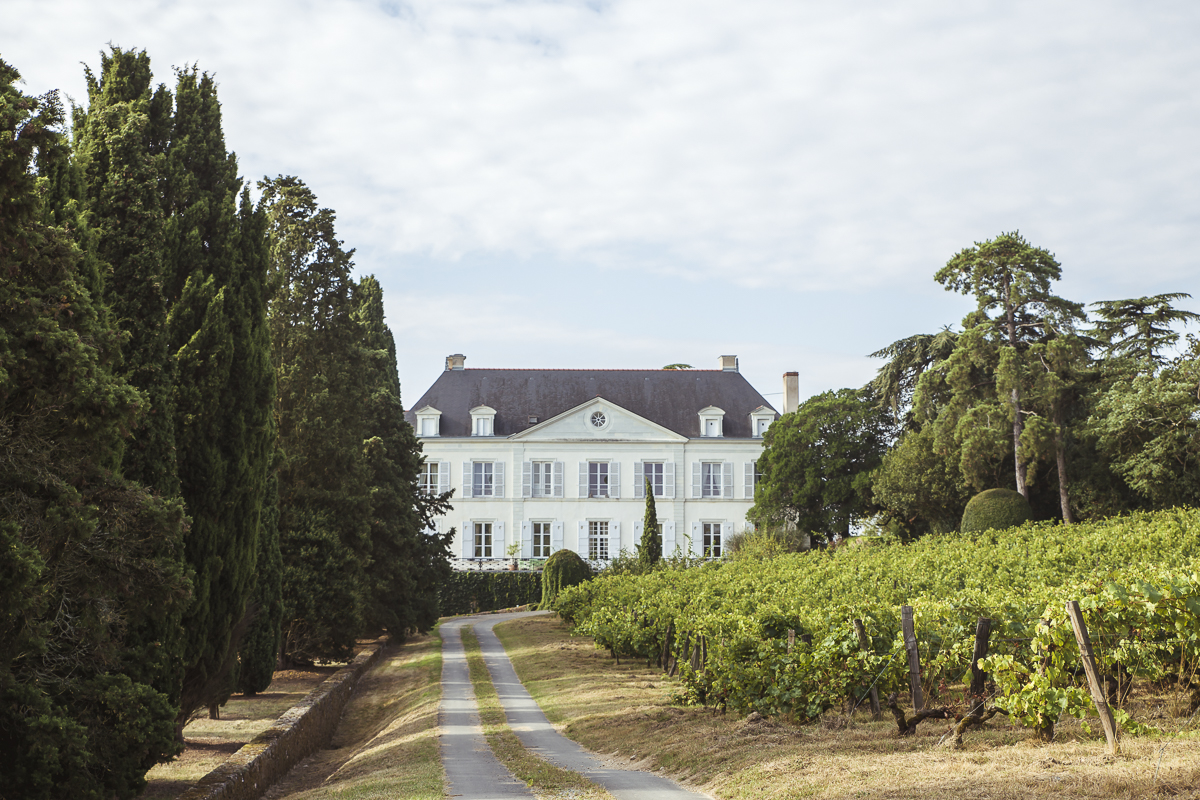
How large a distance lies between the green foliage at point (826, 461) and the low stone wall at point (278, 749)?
1035 inches

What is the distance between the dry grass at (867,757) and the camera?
231 inches

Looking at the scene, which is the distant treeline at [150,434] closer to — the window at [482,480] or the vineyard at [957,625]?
the vineyard at [957,625]

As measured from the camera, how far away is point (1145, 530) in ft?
51.0

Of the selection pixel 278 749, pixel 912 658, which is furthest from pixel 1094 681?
pixel 278 749

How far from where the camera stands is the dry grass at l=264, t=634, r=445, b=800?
8.45 m

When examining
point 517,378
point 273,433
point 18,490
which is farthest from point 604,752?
point 517,378

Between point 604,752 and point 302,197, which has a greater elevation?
point 302,197

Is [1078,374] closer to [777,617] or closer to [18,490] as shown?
[777,617]

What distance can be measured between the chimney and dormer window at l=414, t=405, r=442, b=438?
1695 centimetres

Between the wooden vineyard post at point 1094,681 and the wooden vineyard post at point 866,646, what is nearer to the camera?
the wooden vineyard post at point 1094,681

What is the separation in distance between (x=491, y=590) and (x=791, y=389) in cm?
1758

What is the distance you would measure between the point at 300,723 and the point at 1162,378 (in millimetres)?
18273

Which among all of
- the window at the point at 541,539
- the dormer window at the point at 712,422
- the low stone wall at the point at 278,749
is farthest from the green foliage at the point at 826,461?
the low stone wall at the point at 278,749

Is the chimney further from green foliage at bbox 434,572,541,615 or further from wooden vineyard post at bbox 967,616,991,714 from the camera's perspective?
wooden vineyard post at bbox 967,616,991,714
